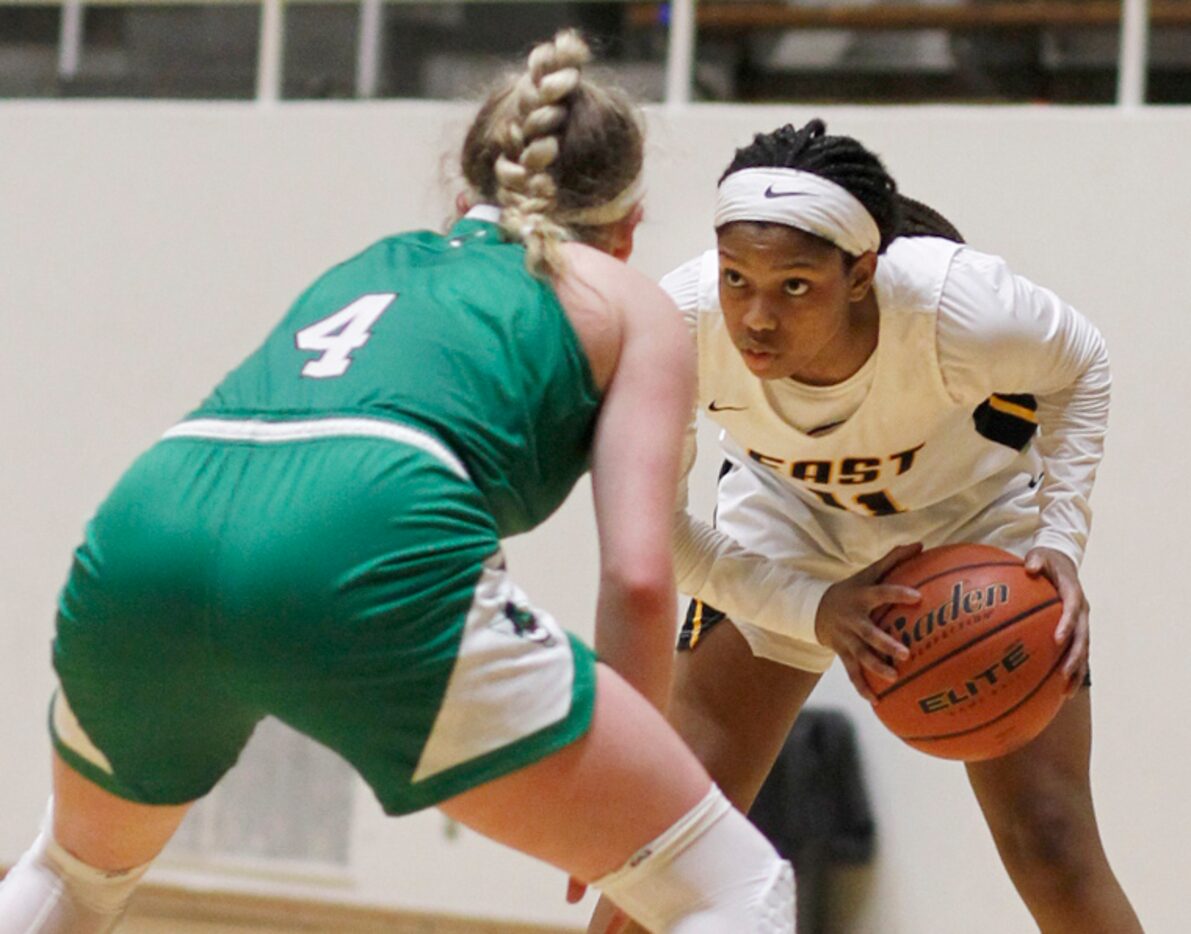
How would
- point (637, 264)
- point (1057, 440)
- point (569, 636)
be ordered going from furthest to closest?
point (637, 264)
point (1057, 440)
point (569, 636)

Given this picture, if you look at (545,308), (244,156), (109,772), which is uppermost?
(244,156)

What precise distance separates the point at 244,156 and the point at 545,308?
142 inches

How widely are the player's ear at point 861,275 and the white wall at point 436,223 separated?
1896 mm

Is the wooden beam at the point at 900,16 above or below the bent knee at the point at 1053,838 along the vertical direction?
above

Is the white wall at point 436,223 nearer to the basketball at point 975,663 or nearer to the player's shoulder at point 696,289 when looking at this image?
the player's shoulder at point 696,289

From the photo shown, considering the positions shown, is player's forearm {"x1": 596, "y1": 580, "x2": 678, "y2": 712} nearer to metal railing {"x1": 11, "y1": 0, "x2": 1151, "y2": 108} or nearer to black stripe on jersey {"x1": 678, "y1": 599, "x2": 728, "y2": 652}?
black stripe on jersey {"x1": 678, "y1": 599, "x2": 728, "y2": 652}

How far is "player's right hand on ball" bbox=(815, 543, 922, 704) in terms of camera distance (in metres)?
2.49

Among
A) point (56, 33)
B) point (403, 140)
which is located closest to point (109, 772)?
point (403, 140)

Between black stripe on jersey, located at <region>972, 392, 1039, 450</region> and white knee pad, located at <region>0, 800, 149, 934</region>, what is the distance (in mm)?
1588

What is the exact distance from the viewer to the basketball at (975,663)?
2.41 metres

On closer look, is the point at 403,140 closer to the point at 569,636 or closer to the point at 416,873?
the point at 416,873

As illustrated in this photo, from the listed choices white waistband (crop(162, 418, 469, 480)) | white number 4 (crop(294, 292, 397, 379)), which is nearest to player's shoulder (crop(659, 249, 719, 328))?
white number 4 (crop(294, 292, 397, 379))

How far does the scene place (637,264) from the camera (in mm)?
4770

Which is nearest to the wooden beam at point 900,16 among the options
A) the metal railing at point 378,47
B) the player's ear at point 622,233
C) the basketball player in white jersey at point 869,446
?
the metal railing at point 378,47
